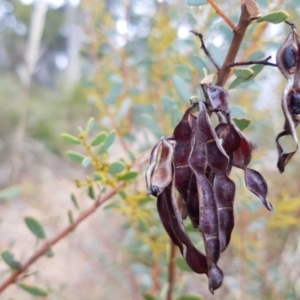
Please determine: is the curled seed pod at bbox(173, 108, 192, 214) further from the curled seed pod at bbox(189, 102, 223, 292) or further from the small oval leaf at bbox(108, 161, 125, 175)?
the small oval leaf at bbox(108, 161, 125, 175)

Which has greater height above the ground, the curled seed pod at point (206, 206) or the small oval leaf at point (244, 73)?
the small oval leaf at point (244, 73)

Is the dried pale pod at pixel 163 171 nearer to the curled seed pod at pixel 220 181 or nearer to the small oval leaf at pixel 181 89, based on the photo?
the curled seed pod at pixel 220 181

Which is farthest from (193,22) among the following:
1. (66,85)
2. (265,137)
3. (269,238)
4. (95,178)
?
(66,85)

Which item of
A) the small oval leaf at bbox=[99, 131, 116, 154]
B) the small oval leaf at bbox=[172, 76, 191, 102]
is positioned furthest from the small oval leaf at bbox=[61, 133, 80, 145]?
the small oval leaf at bbox=[172, 76, 191, 102]

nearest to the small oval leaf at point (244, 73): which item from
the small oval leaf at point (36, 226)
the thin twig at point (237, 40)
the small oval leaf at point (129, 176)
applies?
the thin twig at point (237, 40)

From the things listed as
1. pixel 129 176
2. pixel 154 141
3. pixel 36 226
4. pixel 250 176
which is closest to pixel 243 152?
pixel 250 176

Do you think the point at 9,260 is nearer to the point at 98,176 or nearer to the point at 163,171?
the point at 98,176
